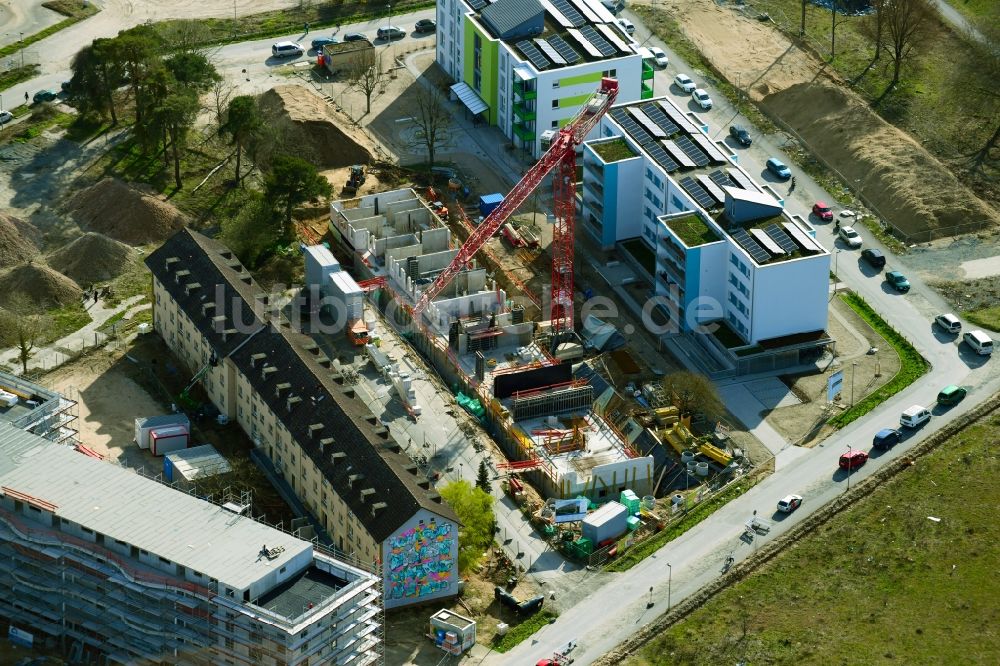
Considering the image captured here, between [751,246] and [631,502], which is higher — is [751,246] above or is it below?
above

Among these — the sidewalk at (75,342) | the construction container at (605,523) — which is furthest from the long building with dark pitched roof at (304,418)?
the construction container at (605,523)

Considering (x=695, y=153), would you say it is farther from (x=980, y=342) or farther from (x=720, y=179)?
(x=980, y=342)

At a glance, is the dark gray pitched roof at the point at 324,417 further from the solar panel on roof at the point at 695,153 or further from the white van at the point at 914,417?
the solar panel on roof at the point at 695,153

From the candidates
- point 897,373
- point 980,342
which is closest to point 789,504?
point 897,373

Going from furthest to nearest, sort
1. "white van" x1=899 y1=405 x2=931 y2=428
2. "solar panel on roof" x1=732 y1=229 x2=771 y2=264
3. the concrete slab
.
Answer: "solar panel on roof" x1=732 y1=229 x2=771 y2=264 < the concrete slab < "white van" x1=899 y1=405 x2=931 y2=428

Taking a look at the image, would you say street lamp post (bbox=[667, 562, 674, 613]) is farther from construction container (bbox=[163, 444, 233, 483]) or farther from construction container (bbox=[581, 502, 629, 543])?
construction container (bbox=[163, 444, 233, 483])

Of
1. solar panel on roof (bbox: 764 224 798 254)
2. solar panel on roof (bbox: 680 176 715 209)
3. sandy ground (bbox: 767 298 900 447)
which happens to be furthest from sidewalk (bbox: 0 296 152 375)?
sandy ground (bbox: 767 298 900 447)
